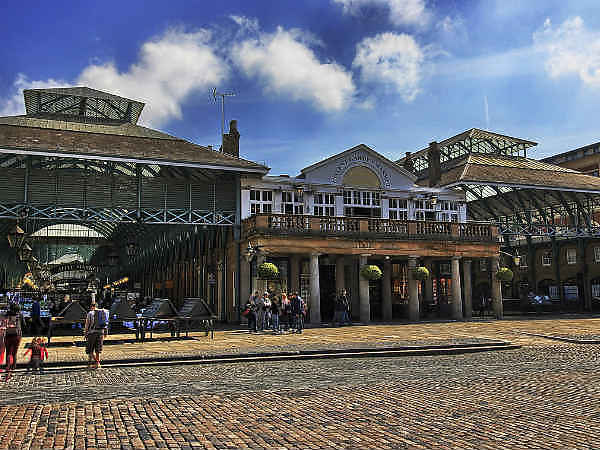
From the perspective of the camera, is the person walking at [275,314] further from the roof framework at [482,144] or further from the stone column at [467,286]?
the roof framework at [482,144]

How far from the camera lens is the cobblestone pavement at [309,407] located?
6906 millimetres

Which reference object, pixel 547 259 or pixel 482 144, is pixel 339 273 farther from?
pixel 547 259

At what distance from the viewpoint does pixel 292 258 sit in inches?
1267

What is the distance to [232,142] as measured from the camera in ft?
121

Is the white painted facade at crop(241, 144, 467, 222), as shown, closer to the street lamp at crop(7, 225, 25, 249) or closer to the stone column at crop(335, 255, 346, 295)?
the stone column at crop(335, 255, 346, 295)

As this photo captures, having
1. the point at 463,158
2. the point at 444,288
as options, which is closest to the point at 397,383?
the point at 444,288

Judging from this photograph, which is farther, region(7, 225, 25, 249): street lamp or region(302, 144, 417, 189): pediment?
region(302, 144, 417, 189): pediment

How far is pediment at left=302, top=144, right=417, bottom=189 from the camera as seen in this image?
107ft

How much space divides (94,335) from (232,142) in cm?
2450

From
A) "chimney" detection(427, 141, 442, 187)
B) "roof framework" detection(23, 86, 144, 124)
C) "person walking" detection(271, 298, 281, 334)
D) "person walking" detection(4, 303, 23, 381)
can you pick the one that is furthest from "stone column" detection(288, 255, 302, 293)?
"person walking" detection(4, 303, 23, 381)

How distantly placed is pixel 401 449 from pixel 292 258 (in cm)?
2579

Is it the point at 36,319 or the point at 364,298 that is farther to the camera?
the point at 364,298

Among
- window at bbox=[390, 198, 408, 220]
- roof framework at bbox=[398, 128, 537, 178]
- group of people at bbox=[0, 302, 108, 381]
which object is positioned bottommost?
group of people at bbox=[0, 302, 108, 381]

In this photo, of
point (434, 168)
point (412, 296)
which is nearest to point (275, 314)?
point (412, 296)
